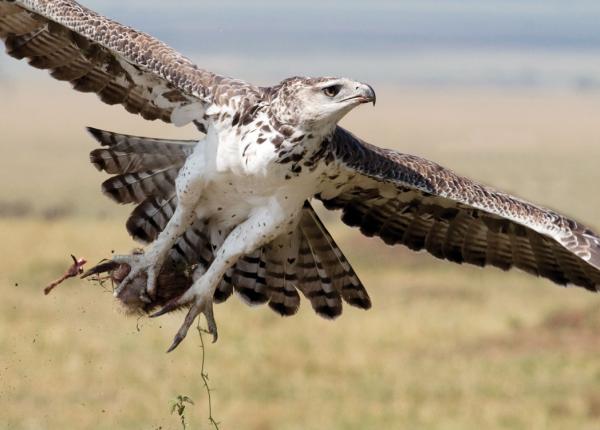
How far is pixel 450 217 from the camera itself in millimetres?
11758

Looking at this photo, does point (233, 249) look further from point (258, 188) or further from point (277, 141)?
point (277, 141)

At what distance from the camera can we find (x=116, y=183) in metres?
11.6

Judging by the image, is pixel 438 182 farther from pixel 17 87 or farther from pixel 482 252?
pixel 17 87

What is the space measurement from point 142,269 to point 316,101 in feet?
5.98

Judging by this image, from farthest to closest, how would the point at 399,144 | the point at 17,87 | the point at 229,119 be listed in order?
the point at 17,87
the point at 399,144
the point at 229,119

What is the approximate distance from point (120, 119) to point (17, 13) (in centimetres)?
7422

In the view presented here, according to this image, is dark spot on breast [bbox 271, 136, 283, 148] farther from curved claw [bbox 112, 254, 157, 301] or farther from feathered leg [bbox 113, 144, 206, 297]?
curved claw [bbox 112, 254, 157, 301]

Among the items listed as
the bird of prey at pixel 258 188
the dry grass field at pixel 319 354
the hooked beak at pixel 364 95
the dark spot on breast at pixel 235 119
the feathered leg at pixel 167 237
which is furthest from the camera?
the dry grass field at pixel 319 354

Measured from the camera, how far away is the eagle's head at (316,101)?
33.2ft

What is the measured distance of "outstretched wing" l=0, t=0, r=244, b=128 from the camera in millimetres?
10781

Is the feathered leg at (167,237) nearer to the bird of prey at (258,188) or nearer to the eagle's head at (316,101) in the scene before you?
the bird of prey at (258,188)

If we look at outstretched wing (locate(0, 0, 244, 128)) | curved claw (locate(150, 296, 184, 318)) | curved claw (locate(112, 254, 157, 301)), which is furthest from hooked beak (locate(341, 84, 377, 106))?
curved claw (locate(112, 254, 157, 301))

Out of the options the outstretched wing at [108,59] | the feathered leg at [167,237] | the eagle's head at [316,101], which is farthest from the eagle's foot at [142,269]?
the eagle's head at [316,101]

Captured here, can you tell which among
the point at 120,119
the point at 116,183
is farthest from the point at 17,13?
the point at 120,119
